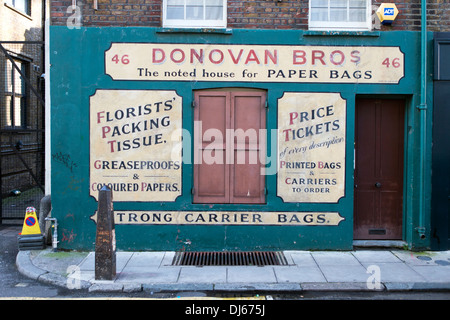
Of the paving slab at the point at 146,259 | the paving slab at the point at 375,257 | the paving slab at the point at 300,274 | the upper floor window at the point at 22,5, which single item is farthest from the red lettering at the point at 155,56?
the upper floor window at the point at 22,5

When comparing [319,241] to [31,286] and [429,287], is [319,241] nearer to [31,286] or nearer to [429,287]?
[429,287]

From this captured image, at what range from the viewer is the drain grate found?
6543 mm

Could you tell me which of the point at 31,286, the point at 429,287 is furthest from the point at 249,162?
the point at 31,286

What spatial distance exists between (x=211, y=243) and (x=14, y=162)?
7710 millimetres

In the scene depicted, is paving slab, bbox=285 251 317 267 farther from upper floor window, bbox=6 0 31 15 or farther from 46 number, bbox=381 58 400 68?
upper floor window, bbox=6 0 31 15

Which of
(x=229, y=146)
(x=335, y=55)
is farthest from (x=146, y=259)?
(x=335, y=55)

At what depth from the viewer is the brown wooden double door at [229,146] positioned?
281 inches

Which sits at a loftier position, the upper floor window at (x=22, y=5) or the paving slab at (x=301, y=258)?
the upper floor window at (x=22, y=5)

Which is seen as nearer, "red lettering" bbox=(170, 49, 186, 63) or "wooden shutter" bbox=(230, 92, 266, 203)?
"red lettering" bbox=(170, 49, 186, 63)

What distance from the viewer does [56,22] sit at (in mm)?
7016

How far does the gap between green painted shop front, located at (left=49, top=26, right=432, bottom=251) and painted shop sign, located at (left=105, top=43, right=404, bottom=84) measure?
0.06ft

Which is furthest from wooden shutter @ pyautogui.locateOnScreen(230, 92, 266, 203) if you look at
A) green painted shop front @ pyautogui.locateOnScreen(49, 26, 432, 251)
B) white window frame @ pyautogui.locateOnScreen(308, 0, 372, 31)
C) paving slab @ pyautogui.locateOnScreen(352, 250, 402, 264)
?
paving slab @ pyautogui.locateOnScreen(352, 250, 402, 264)

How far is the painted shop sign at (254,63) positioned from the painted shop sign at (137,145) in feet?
1.36

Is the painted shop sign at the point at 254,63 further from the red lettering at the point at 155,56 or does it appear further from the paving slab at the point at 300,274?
the paving slab at the point at 300,274
